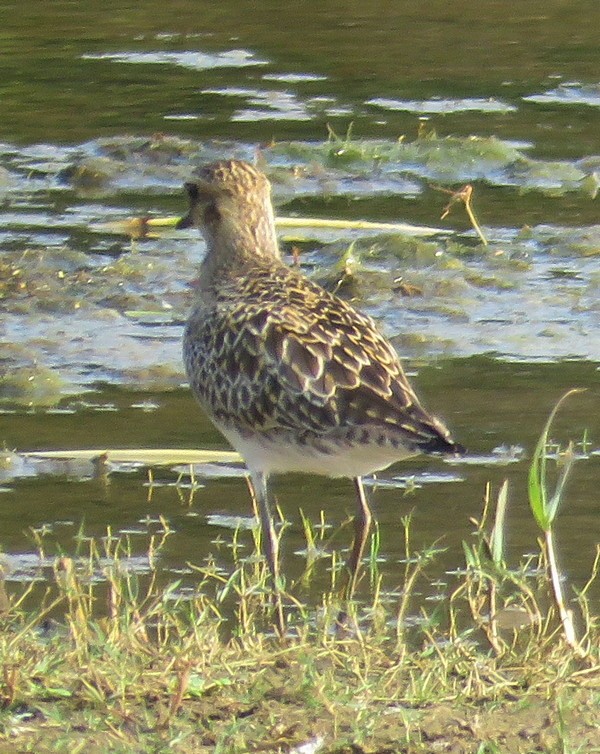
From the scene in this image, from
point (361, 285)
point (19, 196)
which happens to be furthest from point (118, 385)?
point (19, 196)

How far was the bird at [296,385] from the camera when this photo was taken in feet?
16.6

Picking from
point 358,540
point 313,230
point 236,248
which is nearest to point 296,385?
point 358,540

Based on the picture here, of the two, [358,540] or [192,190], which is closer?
[358,540]

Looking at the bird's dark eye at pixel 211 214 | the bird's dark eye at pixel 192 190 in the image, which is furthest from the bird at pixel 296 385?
the bird's dark eye at pixel 192 190

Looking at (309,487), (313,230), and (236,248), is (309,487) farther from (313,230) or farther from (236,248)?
(313,230)

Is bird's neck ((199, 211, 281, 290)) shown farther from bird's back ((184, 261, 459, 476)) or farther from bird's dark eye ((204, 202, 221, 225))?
bird's back ((184, 261, 459, 476))

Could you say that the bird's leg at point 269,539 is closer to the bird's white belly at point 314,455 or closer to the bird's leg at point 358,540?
the bird's white belly at point 314,455

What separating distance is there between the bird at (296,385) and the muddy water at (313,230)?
1.65ft

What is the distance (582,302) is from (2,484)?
289 cm

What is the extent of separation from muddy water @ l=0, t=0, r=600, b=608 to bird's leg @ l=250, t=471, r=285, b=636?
39cm

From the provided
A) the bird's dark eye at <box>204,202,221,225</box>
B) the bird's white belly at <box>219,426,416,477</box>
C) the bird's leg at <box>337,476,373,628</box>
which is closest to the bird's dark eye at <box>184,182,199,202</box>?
the bird's dark eye at <box>204,202,221,225</box>

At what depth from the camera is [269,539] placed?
210 inches

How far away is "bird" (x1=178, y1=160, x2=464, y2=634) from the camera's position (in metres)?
5.05

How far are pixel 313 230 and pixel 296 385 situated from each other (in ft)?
13.0
